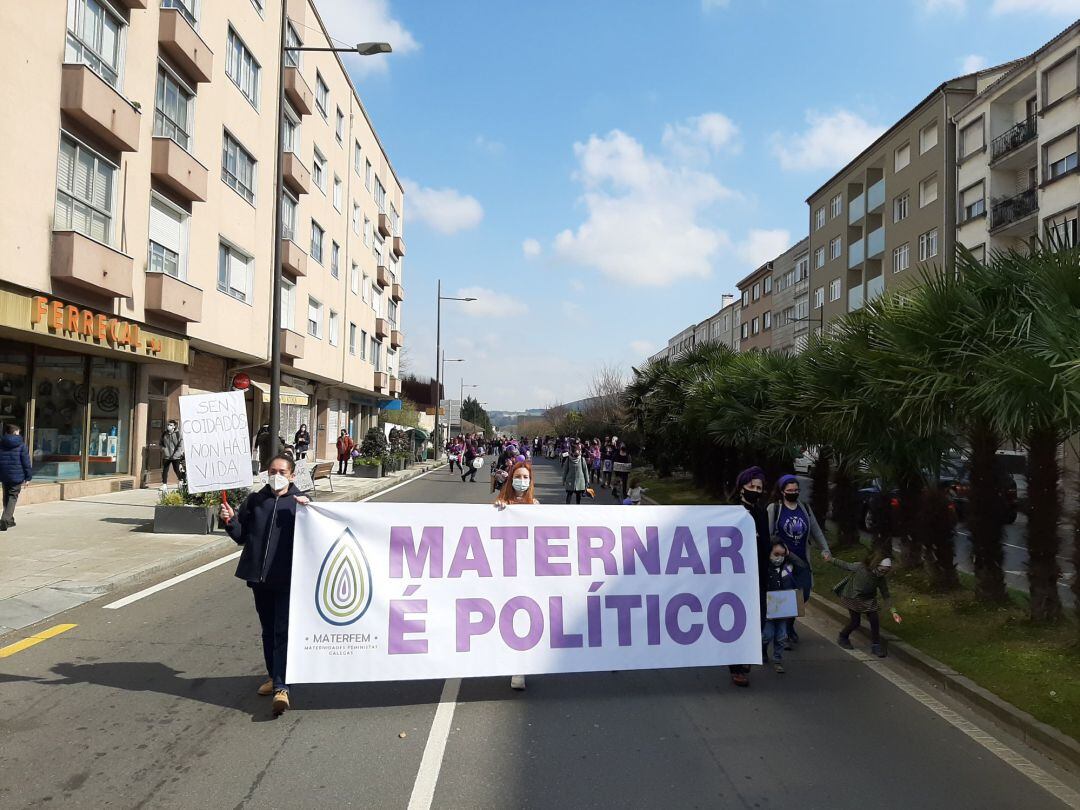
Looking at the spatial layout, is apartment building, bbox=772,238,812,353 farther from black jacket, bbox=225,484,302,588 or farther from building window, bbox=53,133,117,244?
black jacket, bbox=225,484,302,588

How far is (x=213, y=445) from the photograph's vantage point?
35.3 feet

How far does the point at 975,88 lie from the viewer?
131 ft

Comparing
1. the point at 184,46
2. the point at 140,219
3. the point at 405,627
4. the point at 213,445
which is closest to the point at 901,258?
the point at 184,46

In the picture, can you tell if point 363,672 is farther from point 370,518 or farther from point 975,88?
point 975,88

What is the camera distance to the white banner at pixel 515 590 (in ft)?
18.0

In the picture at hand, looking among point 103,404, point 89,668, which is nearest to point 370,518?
point 89,668

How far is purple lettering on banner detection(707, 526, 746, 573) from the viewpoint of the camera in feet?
20.6

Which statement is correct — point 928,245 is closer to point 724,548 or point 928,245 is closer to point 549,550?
point 724,548

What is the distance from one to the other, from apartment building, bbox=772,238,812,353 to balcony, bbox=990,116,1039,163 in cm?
2198

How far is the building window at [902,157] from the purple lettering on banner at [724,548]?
145ft

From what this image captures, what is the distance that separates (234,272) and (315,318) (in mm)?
9729

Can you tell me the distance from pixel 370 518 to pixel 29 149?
12436 mm

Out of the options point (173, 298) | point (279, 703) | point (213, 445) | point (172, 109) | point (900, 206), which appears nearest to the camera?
point (279, 703)

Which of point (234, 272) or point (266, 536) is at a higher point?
point (234, 272)
